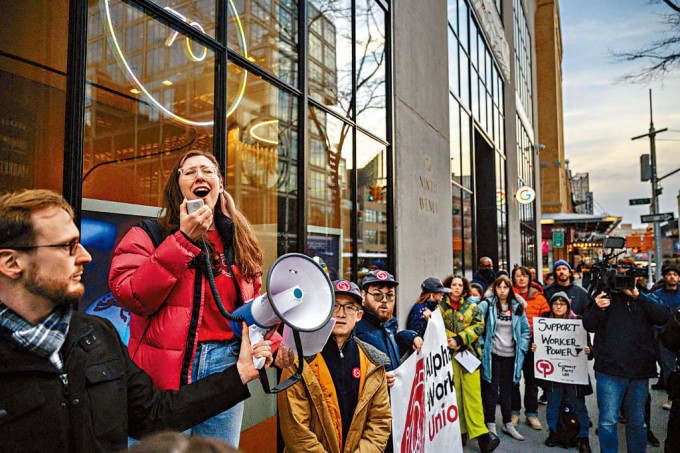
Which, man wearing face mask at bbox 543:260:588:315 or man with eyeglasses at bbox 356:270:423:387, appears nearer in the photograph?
man with eyeglasses at bbox 356:270:423:387

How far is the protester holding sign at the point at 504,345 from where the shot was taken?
5334 millimetres

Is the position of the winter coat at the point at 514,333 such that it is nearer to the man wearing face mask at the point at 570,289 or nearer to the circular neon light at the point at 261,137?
the man wearing face mask at the point at 570,289

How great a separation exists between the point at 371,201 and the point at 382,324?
3.06m

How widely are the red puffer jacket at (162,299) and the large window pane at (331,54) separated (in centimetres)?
386

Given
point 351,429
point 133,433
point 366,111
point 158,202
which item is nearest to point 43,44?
point 158,202

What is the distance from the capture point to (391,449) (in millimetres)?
3143

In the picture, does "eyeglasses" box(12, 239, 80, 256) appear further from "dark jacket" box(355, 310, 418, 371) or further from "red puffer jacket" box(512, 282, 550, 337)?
"red puffer jacket" box(512, 282, 550, 337)

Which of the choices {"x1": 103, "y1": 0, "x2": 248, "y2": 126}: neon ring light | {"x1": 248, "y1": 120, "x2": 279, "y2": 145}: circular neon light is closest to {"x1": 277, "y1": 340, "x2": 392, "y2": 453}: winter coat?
{"x1": 103, "y1": 0, "x2": 248, "y2": 126}: neon ring light

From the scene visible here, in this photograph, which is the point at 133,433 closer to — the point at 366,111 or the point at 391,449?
the point at 391,449

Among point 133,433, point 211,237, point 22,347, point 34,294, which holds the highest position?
point 211,237

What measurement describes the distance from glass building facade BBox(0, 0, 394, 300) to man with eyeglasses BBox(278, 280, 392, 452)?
1503mm

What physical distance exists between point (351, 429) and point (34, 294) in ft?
6.43

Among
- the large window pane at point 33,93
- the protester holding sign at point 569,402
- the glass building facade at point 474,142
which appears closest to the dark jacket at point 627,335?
the protester holding sign at point 569,402

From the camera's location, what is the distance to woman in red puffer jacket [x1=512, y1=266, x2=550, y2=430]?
570cm
